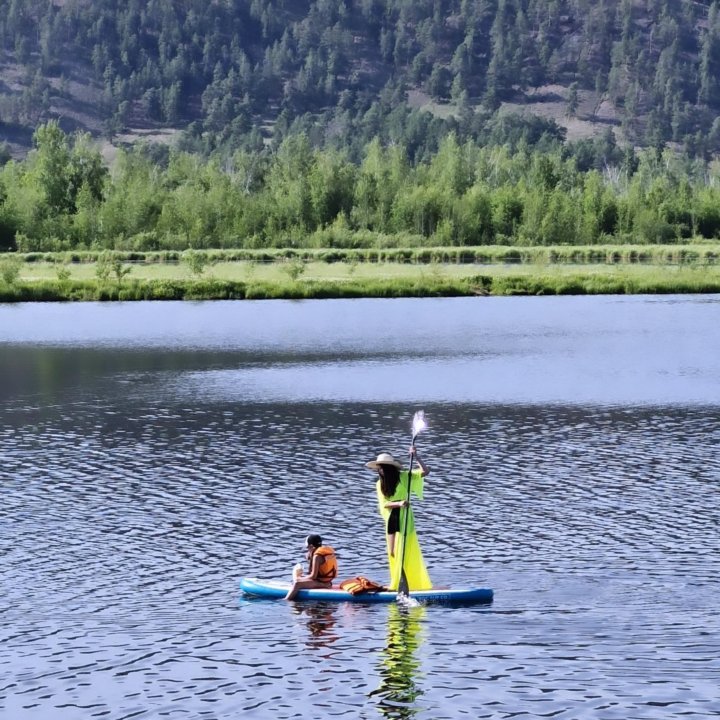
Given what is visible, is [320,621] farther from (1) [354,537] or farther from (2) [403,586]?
(1) [354,537]

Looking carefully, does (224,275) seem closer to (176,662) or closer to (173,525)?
(173,525)

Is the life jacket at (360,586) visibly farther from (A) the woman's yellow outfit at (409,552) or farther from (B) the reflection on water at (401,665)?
(B) the reflection on water at (401,665)

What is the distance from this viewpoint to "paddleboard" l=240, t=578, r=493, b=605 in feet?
94.4

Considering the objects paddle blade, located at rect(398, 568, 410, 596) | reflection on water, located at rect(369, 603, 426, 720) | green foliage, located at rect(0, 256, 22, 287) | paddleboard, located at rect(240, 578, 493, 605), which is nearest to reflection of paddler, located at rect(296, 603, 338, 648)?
paddleboard, located at rect(240, 578, 493, 605)

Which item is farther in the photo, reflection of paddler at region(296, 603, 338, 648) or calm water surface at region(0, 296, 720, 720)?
reflection of paddler at region(296, 603, 338, 648)

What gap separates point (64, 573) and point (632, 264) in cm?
14003

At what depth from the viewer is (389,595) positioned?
28.9 m

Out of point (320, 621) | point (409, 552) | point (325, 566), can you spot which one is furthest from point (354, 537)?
point (320, 621)

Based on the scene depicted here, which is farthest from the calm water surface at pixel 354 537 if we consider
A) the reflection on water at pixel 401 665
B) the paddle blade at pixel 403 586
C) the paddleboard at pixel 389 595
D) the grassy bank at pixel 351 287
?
the grassy bank at pixel 351 287

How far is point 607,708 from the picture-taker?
76.1ft

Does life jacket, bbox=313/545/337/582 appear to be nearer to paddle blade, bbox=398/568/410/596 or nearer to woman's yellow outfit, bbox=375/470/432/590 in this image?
woman's yellow outfit, bbox=375/470/432/590

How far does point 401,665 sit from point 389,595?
3519mm

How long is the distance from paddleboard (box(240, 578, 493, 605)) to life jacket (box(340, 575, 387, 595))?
0.08 meters

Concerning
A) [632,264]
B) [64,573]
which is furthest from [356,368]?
[632,264]
